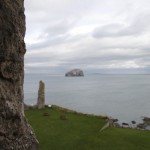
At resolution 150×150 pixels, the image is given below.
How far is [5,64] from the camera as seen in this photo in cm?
1150

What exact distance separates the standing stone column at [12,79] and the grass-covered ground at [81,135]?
16761mm

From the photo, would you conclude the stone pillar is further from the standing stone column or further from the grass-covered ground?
the standing stone column

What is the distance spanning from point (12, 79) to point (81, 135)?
21.5m

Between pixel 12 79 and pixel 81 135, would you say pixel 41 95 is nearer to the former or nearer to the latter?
pixel 81 135

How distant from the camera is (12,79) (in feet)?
39.3

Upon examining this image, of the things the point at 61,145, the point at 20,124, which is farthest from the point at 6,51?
the point at 61,145

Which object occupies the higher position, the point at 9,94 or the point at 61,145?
the point at 9,94

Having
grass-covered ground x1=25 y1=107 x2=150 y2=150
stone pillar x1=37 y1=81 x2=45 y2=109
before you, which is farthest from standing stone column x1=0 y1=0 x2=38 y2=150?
stone pillar x1=37 y1=81 x2=45 y2=109

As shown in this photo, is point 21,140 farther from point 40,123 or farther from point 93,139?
point 40,123

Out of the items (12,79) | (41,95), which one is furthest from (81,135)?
(12,79)

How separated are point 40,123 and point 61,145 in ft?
28.9

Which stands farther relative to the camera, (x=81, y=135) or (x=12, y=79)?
(x=81, y=135)

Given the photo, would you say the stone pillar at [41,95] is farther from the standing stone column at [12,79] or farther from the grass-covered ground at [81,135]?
the standing stone column at [12,79]

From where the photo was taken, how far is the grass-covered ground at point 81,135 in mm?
29219
